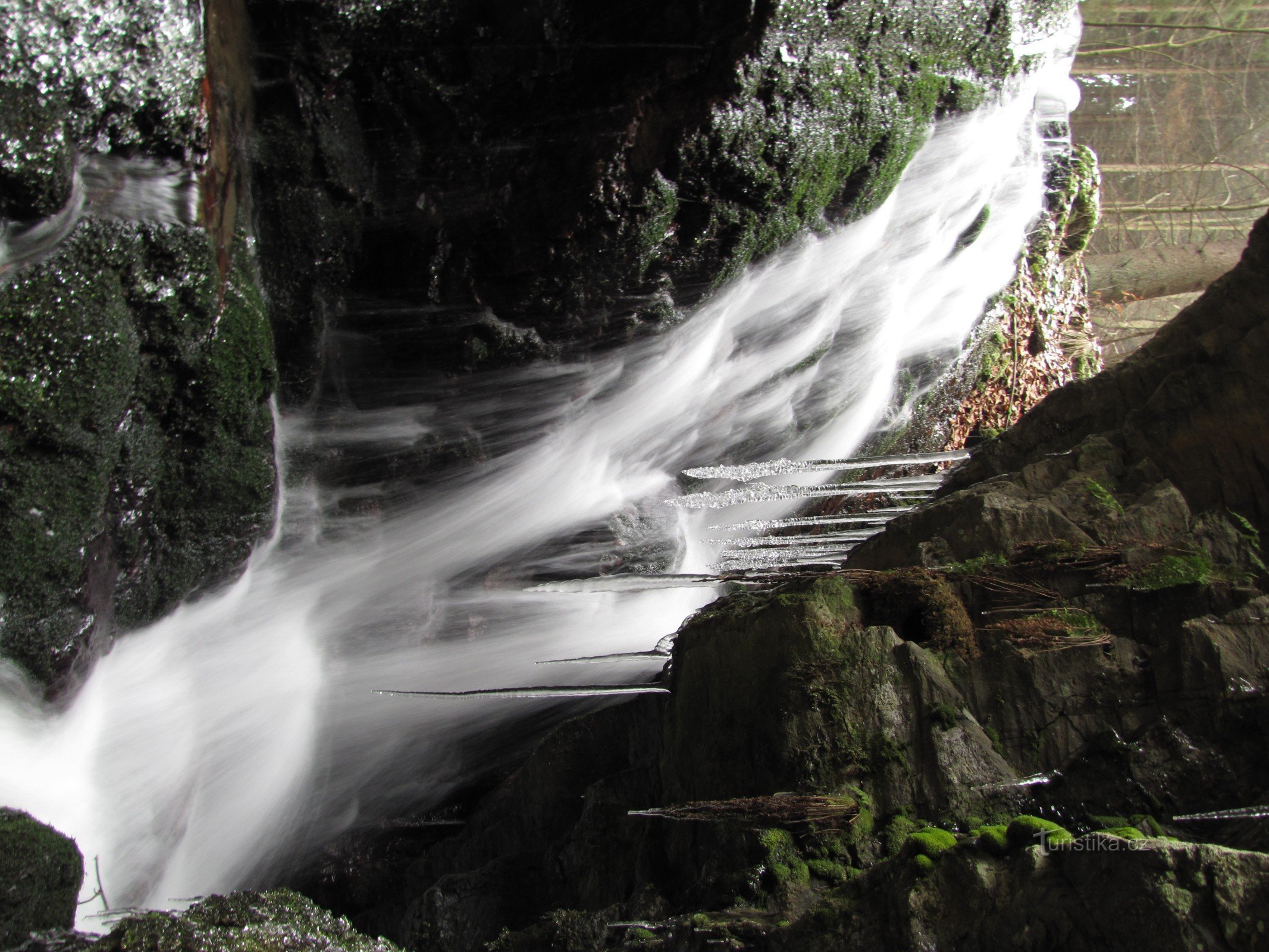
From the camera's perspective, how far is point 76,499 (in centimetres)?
343

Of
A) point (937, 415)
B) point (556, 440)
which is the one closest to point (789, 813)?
point (556, 440)

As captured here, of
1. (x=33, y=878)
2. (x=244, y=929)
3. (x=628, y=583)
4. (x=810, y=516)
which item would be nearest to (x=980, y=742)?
(x=244, y=929)

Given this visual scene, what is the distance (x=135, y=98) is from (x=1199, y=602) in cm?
476

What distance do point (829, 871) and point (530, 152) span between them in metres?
3.82

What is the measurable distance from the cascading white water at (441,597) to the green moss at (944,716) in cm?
289

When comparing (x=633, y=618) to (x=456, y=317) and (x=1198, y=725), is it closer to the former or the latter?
(x=456, y=317)

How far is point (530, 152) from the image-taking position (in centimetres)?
460

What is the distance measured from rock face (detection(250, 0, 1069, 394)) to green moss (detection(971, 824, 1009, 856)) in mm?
3492

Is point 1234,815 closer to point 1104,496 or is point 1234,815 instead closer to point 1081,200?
point 1104,496

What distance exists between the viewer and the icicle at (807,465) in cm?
652

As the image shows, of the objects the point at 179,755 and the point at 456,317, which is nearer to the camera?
the point at 179,755

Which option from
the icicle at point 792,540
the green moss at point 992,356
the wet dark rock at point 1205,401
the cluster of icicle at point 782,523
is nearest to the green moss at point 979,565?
the wet dark rock at point 1205,401

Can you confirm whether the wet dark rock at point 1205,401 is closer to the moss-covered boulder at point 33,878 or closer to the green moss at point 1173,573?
the green moss at point 1173,573

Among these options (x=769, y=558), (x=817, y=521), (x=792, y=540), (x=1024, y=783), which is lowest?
(x=769, y=558)
